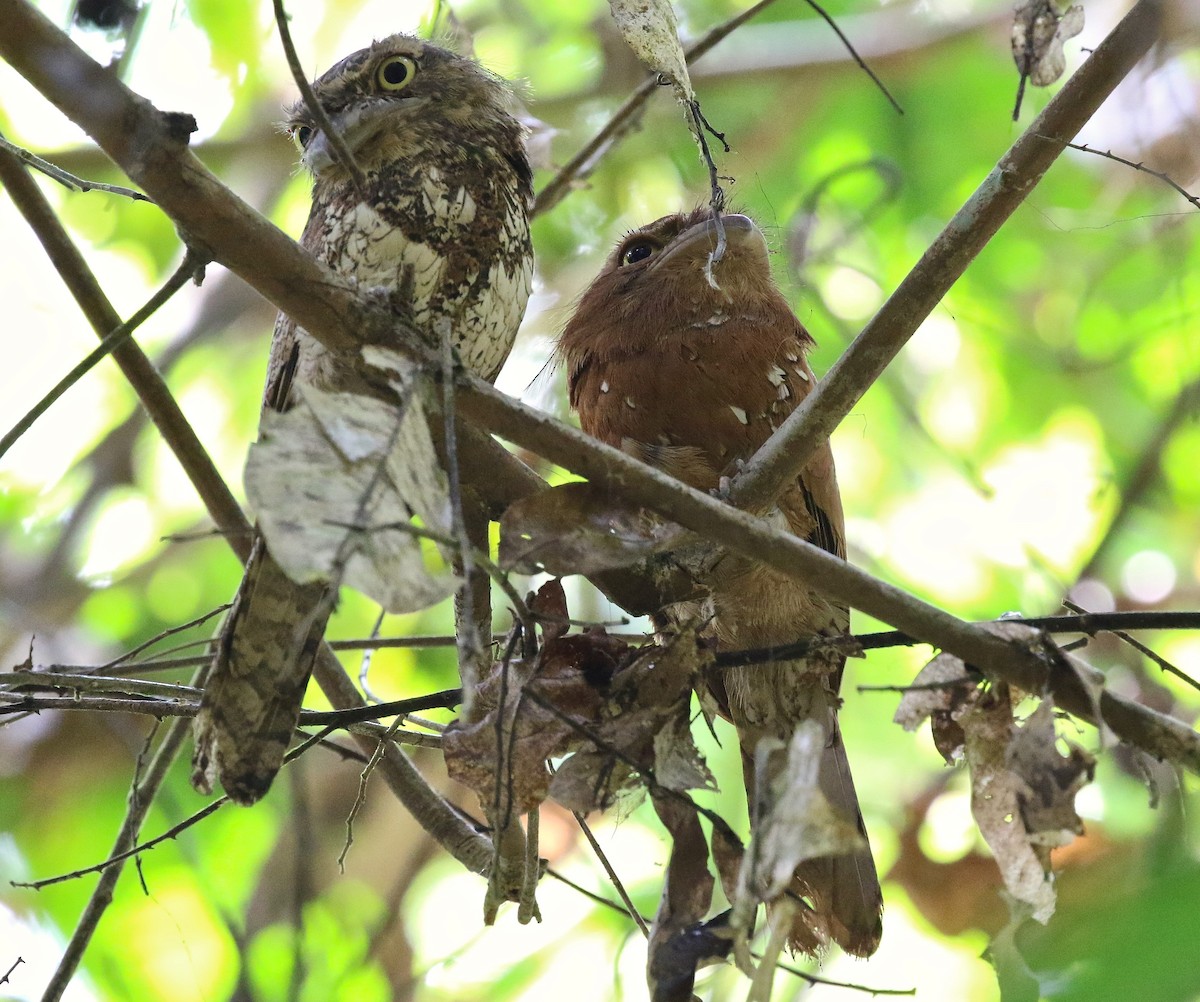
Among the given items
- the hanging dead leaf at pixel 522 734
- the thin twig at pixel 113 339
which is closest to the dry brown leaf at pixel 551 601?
the hanging dead leaf at pixel 522 734

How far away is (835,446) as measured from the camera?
4.83 m

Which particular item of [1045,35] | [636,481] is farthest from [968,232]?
[636,481]

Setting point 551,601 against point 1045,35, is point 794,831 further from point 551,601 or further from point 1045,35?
point 1045,35

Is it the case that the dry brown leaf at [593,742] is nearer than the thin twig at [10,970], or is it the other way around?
the dry brown leaf at [593,742]

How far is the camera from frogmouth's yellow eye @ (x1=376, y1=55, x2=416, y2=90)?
8.70 ft

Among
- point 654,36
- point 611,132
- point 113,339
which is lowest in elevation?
point 113,339

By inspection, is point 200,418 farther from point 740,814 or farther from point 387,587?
point 387,587

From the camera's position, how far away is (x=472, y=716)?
1.79 meters

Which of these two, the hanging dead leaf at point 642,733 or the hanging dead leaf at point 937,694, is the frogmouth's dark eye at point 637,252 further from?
the hanging dead leaf at point 937,694

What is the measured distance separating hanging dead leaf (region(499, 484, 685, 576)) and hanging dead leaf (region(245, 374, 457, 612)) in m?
0.31

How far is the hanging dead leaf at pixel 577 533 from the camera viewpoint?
5.57 feet

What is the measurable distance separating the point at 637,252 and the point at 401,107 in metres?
0.61

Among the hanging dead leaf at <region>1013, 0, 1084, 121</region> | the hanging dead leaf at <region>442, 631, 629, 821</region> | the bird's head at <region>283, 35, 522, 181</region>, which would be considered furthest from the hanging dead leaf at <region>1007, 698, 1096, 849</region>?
the bird's head at <region>283, 35, 522, 181</region>

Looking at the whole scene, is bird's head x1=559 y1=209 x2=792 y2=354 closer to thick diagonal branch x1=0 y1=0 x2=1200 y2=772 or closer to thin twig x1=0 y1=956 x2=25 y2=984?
thick diagonal branch x1=0 y1=0 x2=1200 y2=772
